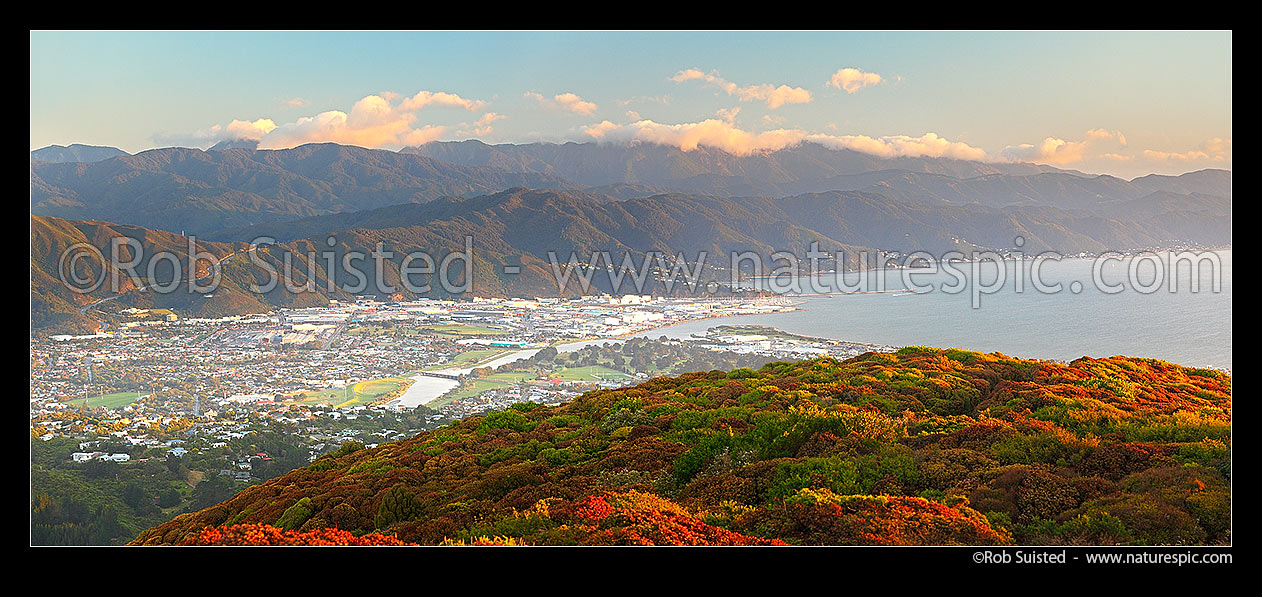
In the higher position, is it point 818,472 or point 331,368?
point 818,472

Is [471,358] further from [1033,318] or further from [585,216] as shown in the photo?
[585,216]

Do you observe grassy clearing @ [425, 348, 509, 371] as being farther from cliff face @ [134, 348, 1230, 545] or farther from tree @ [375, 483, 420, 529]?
tree @ [375, 483, 420, 529]

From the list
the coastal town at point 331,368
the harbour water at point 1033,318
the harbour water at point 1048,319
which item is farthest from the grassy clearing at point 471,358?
the harbour water at point 1048,319

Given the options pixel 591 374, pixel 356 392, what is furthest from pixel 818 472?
pixel 356 392

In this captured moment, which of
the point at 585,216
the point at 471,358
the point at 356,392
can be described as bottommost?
the point at 356,392

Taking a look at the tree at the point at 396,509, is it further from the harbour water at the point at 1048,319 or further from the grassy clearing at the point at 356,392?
the harbour water at the point at 1048,319
